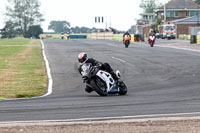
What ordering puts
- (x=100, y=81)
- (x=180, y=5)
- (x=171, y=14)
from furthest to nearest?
1. (x=180, y=5)
2. (x=171, y=14)
3. (x=100, y=81)

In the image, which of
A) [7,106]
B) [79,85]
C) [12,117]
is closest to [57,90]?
[79,85]

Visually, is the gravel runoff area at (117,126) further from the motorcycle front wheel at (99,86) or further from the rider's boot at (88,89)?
the rider's boot at (88,89)

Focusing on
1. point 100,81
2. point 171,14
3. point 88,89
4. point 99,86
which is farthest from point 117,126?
point 171,14

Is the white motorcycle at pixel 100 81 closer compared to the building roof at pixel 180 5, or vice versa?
the white motorcycle at pixel 100 81

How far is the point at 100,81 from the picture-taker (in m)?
13.2

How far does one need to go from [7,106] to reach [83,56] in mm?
3044

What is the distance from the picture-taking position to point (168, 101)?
11.0m

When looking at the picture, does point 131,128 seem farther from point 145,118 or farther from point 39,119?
point 39,119

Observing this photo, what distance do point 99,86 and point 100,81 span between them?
0.60 ft

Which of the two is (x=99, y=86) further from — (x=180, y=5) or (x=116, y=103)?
(x=180, y=5)

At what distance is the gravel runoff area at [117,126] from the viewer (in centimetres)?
750

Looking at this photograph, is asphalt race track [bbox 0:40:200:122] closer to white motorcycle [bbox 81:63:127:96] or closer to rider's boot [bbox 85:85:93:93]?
white motorcycle [bbox 81:63:127:96]

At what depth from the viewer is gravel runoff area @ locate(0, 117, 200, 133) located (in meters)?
7.50

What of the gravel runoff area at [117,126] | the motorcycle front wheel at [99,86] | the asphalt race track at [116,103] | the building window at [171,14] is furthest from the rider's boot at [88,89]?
the building window at [171,14]
